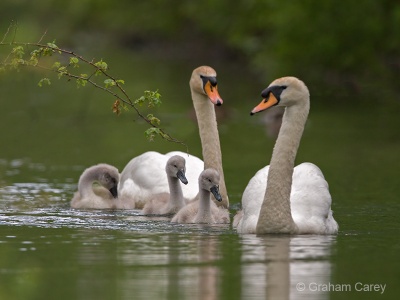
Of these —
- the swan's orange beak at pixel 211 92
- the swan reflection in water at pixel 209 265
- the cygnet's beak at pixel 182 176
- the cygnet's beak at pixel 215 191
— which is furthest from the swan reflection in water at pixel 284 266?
the swan's orange beak at pixel 211 92

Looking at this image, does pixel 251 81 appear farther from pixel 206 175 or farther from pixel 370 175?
pixel 206 175

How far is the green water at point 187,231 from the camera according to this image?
386 inches

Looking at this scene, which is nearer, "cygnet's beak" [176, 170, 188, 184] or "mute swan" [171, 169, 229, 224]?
"mute swan" [171, 169, 229, 224]

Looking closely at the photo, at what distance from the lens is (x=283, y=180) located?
40.5 feet

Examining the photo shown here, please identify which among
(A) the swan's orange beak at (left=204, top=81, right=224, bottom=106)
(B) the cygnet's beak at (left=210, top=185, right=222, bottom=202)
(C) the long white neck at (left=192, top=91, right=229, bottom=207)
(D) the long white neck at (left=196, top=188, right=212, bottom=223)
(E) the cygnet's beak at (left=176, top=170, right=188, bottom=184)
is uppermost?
(A) the swan's orange beak at (left=204, top=81, right=224, bottom=106)

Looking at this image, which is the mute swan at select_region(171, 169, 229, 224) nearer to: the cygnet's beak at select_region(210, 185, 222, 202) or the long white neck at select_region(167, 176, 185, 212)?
the cygnet's beak at select_region(210, 185, 222, 202)

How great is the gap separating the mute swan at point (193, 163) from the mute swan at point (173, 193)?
501 millimetres

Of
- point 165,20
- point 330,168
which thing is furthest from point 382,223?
point 165,20

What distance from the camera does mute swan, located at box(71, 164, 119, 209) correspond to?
15305 millimetres

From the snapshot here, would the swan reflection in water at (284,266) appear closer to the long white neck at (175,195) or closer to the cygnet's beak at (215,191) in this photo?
the cygnet's beak at (215,191)

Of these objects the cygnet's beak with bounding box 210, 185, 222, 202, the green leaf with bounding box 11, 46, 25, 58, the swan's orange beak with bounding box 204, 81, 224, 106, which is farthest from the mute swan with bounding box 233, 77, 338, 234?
the green leaf with bounding box 11, 46, 25, 58

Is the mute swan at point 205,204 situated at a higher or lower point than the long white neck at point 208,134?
lower

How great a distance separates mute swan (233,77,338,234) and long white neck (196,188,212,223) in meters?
0.69

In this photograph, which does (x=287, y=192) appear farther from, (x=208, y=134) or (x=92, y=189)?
(x=92, y=189)
